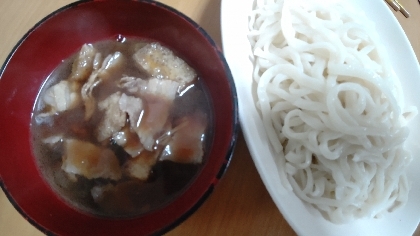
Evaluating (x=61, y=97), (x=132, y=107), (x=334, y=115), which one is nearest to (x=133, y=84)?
(x=132, y=107)

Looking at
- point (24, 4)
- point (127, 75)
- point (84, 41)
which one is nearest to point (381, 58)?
point (127, 75)

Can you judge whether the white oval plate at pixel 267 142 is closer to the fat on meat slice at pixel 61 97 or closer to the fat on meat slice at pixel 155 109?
the fat on meat slice at pixel 155 109

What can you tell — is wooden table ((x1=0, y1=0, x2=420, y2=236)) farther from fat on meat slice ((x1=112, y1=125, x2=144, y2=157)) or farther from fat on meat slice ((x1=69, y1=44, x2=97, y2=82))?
fat on meat slice ((x1=69, y1=44, x2=97, y2=82))

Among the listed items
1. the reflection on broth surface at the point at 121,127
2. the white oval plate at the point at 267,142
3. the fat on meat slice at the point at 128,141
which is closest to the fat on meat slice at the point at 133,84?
the reflection on broth surface at the point at 121,127

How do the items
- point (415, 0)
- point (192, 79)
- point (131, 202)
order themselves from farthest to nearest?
point (415, 0)
point (192, 79)
point (131, 202)

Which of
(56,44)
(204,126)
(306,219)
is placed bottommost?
(306,219)

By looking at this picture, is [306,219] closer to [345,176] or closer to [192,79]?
[345,176]

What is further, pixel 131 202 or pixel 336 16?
pixel 336 16

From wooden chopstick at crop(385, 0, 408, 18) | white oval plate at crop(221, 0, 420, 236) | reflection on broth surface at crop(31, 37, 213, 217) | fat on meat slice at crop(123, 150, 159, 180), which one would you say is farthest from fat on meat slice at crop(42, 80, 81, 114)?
wooden chopstick at crop(385, 0, 408, 18)
